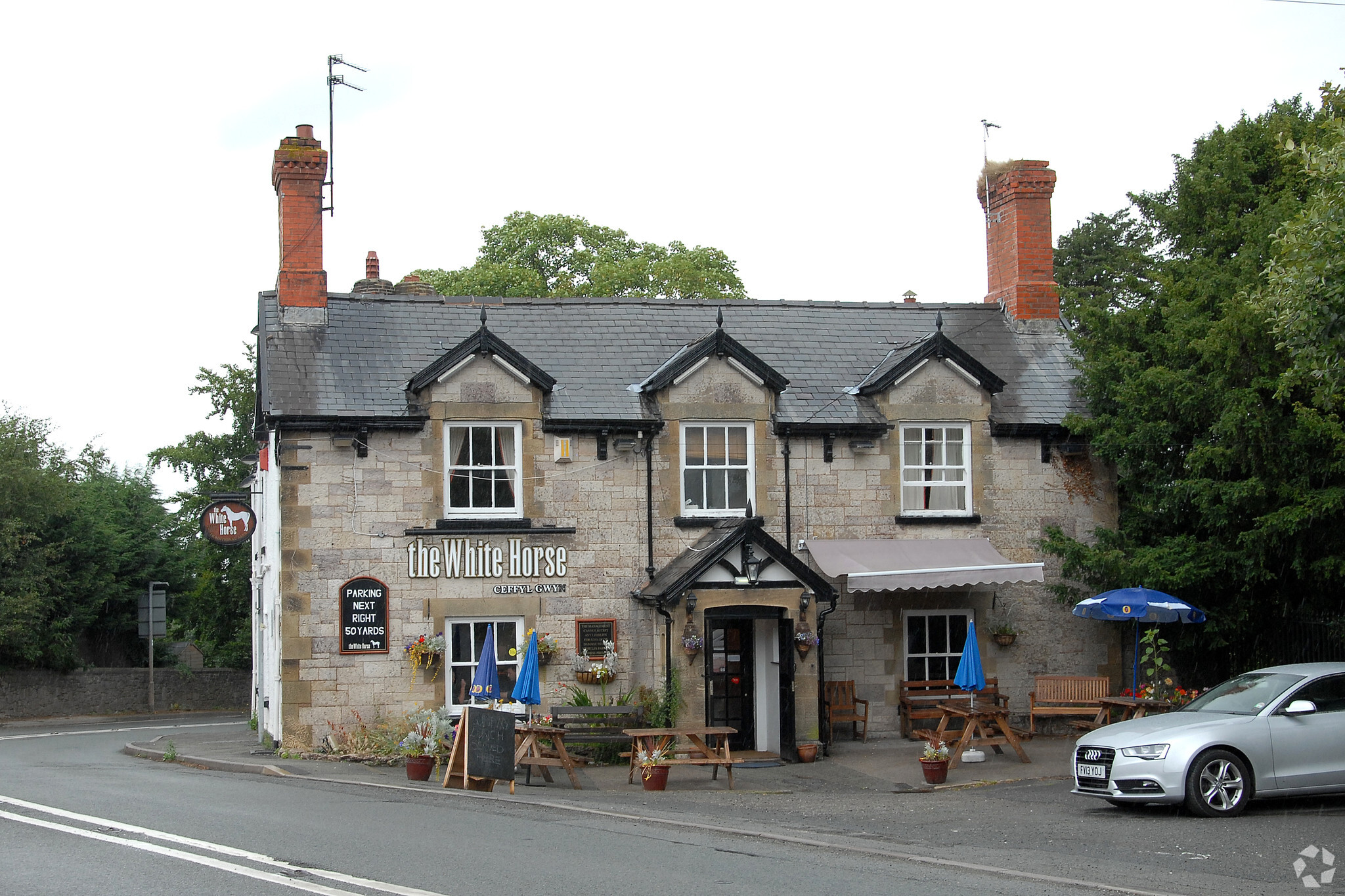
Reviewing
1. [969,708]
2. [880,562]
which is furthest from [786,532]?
[969,708]

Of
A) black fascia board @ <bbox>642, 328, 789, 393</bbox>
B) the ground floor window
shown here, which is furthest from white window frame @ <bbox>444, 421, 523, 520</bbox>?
the ground floor window

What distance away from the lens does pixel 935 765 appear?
16281 mm

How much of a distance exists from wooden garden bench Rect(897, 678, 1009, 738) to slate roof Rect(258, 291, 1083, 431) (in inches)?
161

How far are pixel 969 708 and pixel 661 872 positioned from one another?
994 cm

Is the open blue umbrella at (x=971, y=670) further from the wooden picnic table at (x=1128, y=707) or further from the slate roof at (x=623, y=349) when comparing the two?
the slate roof at (x=623, y=349)

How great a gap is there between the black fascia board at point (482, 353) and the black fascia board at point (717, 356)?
163cm

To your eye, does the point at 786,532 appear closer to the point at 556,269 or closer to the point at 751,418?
the point at 751,418

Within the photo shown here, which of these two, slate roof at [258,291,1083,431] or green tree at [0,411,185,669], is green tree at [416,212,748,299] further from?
slate roof at [258,291,1083,431]

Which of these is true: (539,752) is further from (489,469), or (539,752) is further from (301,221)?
(301,221)

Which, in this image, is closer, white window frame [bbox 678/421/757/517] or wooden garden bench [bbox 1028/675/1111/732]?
wooden garden bench [bbox 1028/675/1111/732]

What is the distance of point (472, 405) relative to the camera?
19.9m

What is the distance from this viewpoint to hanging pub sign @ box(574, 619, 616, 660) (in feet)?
64.7

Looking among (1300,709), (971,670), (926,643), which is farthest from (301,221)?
(1300,709)

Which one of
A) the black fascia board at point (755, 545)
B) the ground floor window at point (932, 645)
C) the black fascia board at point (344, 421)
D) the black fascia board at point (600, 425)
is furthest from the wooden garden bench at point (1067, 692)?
the black fascia board at point (344, 421)
